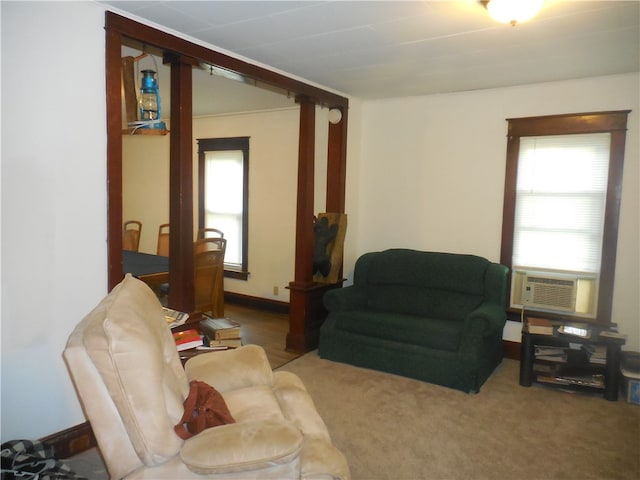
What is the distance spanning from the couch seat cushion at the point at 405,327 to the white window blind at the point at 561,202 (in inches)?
40.0

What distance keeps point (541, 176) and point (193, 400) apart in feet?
11.2

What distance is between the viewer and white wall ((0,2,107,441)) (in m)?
2.13

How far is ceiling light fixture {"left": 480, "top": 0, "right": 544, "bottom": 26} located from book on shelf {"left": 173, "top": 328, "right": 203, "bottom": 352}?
2.29 metres

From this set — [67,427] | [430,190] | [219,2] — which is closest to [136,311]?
[67,427]

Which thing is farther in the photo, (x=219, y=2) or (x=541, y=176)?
(x=541, y=176)

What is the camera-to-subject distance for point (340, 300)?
392 cm

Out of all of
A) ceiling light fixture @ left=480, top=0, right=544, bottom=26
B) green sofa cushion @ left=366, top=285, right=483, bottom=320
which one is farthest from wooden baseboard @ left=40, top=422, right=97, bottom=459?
ceiling light fixture @ left=480, top=0, right=544, bottom=26

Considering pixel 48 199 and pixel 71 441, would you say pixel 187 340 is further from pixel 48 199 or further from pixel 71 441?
pixel 48 199

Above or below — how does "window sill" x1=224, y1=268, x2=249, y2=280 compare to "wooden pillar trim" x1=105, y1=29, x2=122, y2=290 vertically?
below

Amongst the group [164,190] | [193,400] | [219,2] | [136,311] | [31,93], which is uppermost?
[219,2]

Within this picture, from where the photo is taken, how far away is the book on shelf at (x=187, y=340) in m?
2.52

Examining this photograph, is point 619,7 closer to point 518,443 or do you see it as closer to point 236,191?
point 518,443

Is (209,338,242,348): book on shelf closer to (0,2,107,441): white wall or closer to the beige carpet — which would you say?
(0,2,107,441): white wall

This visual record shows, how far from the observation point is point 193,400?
174 centimetres
